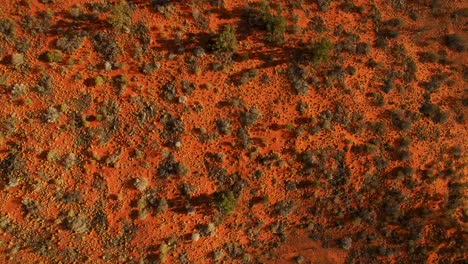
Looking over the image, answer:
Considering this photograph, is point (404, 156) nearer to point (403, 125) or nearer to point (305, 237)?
point (403, 125)

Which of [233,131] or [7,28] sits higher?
[7,28]

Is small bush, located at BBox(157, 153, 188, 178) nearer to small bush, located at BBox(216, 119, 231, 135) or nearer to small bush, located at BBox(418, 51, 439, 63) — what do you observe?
small bush, located at BBox(216, 119, 231, 135)

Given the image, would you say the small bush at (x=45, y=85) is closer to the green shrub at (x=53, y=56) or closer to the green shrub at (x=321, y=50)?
the green shrub at (x=53, y=56)

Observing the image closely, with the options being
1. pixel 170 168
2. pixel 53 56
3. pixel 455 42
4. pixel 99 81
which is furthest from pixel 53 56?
pixel 455 42

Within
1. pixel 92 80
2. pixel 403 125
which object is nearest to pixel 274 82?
pixel 403 125

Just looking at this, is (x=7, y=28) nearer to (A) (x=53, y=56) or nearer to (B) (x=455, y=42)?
(A) (x=53, y=56)

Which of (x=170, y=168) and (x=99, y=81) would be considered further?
(x=170, y=168)
